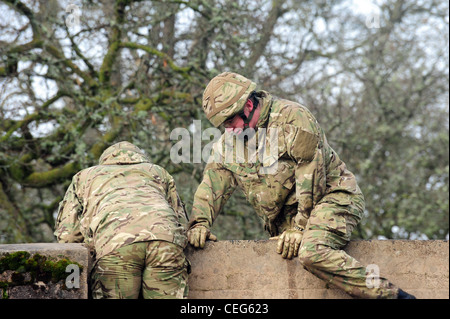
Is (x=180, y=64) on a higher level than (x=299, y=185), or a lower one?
higher

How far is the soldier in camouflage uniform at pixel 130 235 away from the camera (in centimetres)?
496

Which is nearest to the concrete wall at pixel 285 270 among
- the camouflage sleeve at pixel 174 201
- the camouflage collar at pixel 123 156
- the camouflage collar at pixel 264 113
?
the camouflage sleeve at pixel 174 201

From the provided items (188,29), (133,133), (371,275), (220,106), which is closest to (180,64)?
(188,29)

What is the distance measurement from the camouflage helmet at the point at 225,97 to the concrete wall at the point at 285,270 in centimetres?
102

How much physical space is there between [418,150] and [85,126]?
6425 mm

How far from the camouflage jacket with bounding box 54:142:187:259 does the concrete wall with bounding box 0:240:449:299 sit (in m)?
0.41

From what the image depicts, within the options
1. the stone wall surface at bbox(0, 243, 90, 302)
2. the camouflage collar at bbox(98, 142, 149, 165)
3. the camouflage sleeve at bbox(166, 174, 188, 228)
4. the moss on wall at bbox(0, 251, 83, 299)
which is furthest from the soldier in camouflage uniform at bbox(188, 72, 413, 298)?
the moss on wall at bbox(0, 251, 83, 299)

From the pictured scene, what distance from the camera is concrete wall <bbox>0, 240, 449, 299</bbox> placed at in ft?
18.6

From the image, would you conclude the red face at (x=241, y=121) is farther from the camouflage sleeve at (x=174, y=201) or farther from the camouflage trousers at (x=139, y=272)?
the camouflage trousers at (x=139, y=272)

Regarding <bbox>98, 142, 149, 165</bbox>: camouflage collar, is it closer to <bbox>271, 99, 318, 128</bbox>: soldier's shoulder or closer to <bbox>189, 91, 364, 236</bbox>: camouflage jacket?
<bbox>189, 91, 364, 236</bbox>: camouflage jacket

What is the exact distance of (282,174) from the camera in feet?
18.6

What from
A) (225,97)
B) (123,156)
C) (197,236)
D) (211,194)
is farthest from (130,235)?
(225,97)

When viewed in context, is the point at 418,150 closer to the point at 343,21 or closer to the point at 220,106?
the point at 343,21
